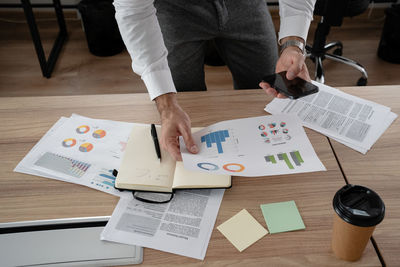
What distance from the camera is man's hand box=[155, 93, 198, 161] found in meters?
0.88

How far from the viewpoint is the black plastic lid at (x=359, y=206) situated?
0.59m

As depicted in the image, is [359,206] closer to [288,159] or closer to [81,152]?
[288,159]

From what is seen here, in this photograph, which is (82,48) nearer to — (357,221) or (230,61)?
(230,61)

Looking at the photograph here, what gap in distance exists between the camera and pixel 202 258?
0.71 meters

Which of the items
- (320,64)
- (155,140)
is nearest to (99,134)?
(155,140)

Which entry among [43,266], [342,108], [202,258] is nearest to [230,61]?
[342,108]

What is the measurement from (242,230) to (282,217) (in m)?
0.10

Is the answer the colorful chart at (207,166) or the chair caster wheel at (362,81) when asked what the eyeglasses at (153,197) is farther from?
the chair caster wheel at (362,81)

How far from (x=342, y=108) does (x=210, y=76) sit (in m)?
1.57

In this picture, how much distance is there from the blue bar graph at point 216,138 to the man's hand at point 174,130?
0.14ft


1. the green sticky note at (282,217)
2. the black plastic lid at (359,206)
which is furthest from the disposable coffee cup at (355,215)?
the green sticky note at (282,217)

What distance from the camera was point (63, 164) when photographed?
913mm

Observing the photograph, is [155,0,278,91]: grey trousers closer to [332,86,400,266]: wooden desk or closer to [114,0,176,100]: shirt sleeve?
[114,0,176,100]: shirt sleeve

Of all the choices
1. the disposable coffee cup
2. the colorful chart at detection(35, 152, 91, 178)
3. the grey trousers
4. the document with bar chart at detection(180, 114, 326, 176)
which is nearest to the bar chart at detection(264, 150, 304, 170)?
the document with bar chart at detection(180, 114, 326, 176)
